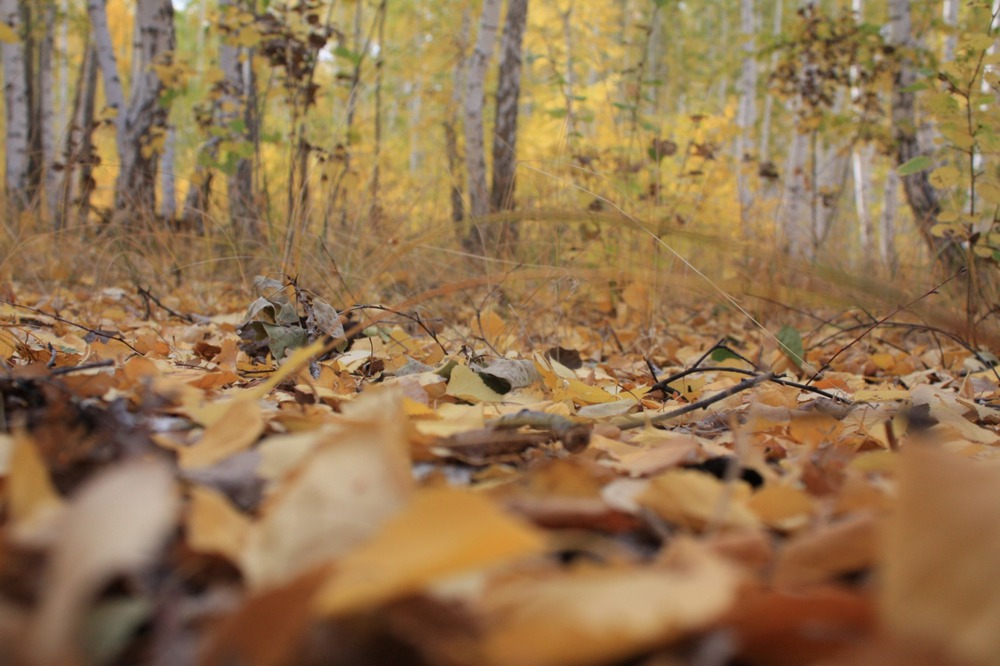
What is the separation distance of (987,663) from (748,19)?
11.3 meters

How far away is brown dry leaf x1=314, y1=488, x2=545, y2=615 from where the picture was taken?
333 millimetres

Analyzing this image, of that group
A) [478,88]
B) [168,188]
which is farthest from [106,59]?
[478,88]

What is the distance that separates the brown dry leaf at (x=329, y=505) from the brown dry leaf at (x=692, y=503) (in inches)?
7.0

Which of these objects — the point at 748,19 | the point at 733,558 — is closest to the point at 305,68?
the point at 733,558

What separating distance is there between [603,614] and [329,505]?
0.51 feet

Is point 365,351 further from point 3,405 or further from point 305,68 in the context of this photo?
point 305,68

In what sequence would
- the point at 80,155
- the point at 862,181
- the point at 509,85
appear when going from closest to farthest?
the point at 80,155 < the point at 509,85 < the point at 862,181

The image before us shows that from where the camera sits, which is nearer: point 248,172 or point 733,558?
point 733,558

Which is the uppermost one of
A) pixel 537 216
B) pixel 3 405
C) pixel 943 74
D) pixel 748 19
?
pixel 748 19

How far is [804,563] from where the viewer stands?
0.43m

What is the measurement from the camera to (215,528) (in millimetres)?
417

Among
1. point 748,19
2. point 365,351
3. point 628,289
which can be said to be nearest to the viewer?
point 365,351

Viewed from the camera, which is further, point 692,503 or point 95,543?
point 692,503

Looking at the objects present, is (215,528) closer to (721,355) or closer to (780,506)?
(780,506)
